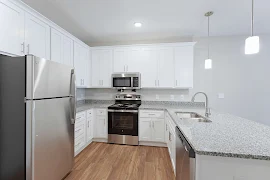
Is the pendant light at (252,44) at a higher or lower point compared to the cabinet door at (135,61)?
lower

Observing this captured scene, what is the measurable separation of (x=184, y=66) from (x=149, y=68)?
2.77 ft

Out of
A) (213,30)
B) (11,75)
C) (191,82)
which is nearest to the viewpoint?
(11,75)

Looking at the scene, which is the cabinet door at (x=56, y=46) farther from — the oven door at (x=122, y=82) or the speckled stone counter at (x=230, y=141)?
the speckled stone counter at (x=230, y=141)

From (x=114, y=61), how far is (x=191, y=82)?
1993 mm

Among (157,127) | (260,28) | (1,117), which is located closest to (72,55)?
(1,117)

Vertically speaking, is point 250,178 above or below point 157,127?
above

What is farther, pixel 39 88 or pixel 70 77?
pixel 70 77

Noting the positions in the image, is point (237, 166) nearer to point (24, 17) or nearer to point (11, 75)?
point (11, 75)

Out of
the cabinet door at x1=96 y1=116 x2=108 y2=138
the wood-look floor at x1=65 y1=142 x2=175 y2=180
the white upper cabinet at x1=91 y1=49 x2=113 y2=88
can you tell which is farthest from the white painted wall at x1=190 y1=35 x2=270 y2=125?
the cabinet door at x1=96 y1=116 x2=108 y2=138

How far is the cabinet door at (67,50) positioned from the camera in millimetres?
2697

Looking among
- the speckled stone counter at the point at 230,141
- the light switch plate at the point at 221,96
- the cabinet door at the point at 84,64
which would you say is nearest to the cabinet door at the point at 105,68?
the cabinet door at the point at 84,64

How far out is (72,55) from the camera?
298 centimetres

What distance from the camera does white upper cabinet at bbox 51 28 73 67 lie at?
2.40m

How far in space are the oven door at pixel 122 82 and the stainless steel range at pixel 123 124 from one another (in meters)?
0.55
